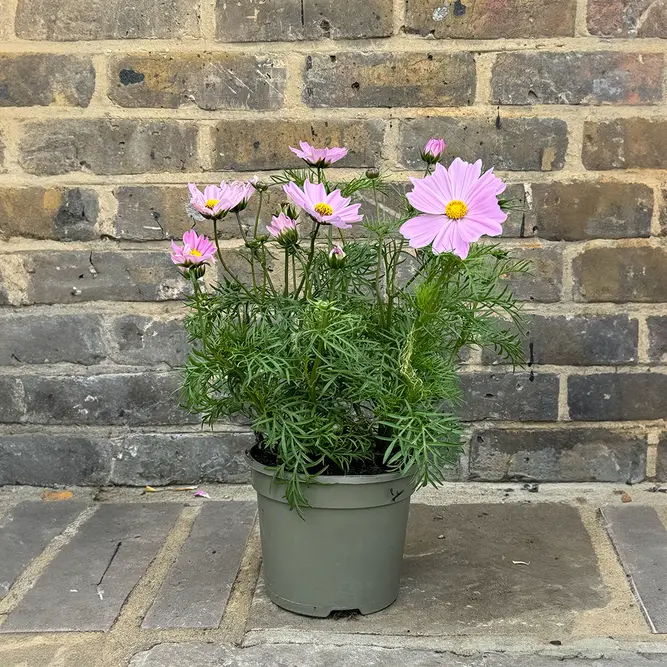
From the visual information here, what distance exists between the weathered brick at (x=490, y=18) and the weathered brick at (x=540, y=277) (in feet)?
1.43

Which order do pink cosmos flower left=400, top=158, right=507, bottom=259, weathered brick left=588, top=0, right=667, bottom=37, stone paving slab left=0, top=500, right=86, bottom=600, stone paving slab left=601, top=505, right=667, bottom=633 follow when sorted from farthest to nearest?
weathered brick left=588, top=0, right=667, bottom=37
stone paving slab left=0, top=500, right=86, bottom=600
stone paving slab left=601, top=505, right=667, bottom=633
pink cosmos flower left=400, top=158, right=507, bottom=259

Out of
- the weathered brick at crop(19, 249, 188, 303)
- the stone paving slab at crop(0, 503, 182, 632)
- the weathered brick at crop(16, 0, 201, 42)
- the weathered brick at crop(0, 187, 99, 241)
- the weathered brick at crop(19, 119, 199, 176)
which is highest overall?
the weathered brick at crop(16, 0, 201, 42)

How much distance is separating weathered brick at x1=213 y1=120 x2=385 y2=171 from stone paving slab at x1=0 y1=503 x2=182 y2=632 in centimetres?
75

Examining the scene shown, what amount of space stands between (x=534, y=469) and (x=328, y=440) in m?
0.75

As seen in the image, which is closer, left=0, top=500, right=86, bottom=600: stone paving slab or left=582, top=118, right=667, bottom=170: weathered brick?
left=0, top=500, right=86, bottom=600: stone paving slab

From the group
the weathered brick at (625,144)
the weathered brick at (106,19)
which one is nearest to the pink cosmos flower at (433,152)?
the weathered brick at (625,144)

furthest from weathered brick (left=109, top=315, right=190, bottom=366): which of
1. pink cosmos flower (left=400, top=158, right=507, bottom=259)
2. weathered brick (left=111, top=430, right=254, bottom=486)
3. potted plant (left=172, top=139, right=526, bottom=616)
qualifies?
pink cosmos flower (left=400, top=158, right=507, bottom=259)

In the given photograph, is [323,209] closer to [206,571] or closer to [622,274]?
[206,571]

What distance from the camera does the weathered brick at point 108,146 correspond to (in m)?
1.63

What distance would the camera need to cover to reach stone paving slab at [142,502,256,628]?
125cm

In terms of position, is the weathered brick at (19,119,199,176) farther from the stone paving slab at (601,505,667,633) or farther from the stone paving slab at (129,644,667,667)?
the stone paving slab at (601,505,667,633)

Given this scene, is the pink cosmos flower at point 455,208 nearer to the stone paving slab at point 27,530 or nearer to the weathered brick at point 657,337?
the weathered brick at point 657,337

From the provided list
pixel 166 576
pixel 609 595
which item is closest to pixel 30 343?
pixel 166 576

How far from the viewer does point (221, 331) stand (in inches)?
46.1
